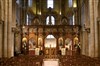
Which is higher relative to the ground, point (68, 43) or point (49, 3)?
point (49, 3)

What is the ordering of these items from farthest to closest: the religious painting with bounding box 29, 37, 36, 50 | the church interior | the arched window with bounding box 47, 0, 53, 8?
1. the arched window with bounding box 47, 0, 53, 8
2. the religious painting with bounding box 29, 37, 36, 50
3. the church interior

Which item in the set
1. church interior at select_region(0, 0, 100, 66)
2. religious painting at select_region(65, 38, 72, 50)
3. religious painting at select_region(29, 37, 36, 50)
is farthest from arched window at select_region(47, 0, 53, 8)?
religious painting at select_region(29, 37, 36, 50)

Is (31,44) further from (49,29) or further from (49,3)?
(49,3)

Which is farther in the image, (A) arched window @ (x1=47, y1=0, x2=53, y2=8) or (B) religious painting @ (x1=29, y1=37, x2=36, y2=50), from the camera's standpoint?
(A) arched window @ (x1=47, y1=0, x2=53, y2=8)

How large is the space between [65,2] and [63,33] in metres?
10.7

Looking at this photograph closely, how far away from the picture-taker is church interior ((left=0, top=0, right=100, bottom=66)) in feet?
81.1

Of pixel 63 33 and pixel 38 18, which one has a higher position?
pixel 38 18

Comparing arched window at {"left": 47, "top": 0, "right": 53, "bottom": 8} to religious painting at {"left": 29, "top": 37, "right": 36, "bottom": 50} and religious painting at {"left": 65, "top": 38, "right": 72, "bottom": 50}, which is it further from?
religious painting at {"left": 29, "top": 37, "right": 36, "bottom": 50}

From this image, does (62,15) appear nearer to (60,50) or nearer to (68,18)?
(68,18)

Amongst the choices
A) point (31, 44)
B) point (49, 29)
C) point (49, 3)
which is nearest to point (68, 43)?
point (49, 29)

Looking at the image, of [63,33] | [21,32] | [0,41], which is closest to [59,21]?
[63,33]

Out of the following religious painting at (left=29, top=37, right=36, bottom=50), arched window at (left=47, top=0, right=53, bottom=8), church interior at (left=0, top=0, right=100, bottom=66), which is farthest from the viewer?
arched window at (left=47, top=0, right=53, bottom=8)

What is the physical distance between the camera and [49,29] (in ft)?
127

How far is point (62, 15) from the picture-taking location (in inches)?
1837
